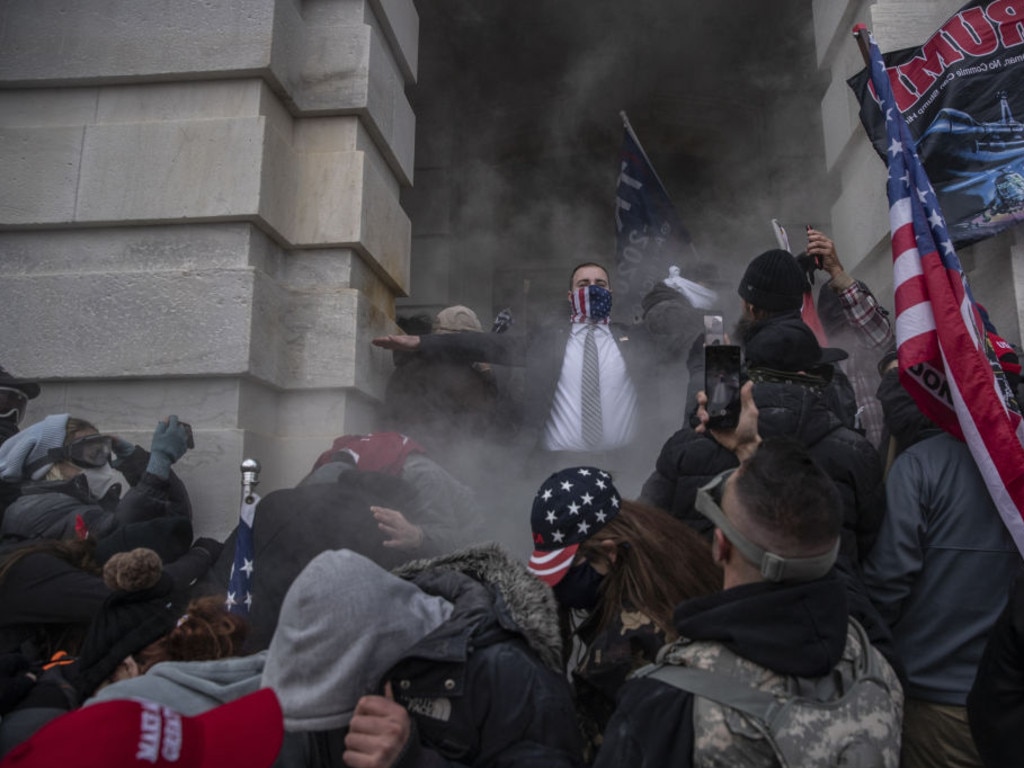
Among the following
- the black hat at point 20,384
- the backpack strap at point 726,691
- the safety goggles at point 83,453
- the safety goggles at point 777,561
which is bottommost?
the backpack strap at point 726,691

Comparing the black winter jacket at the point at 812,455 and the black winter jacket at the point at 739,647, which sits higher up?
the black winter jacket at the point at 812,455

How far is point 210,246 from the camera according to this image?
4492 millimetres

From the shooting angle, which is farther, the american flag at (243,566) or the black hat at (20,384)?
the black hat at (20,384)

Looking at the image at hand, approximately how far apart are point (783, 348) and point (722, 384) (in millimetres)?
458

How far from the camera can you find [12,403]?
3.99 metres

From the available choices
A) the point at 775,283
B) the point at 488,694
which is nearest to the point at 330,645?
the point at 488,694

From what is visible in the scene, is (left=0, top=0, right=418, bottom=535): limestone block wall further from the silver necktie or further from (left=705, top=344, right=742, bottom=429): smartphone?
(left=705, top=344, right=742, bottom=429): smartphone

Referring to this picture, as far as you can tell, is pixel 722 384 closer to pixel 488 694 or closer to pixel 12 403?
pixel 488 694

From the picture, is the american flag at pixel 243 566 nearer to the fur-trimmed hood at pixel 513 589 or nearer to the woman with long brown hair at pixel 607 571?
the fur-trimmed hood at pixel 513 589

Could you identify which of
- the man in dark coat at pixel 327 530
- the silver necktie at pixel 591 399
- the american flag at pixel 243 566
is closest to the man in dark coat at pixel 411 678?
the man in dark coat at pixel 327 530

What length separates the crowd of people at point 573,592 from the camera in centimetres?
167

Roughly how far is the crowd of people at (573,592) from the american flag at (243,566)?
14mm

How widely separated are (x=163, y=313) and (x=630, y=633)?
10.3ft

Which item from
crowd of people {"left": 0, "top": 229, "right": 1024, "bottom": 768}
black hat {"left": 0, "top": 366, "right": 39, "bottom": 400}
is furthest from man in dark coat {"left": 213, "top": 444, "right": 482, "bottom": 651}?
black hat {"left": 0, "top": 366, "right": 39, "bottom": 400}
